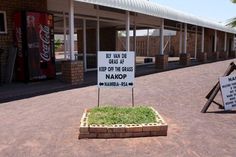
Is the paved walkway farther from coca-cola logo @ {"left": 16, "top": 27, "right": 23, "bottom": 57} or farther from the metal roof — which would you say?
the metal roof

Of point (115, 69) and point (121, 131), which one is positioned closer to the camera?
point (121, 131)

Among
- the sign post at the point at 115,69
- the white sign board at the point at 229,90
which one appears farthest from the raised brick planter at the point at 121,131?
the white sign board at the point at 229,90

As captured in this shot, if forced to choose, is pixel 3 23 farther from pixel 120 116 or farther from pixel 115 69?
pixel 120 116

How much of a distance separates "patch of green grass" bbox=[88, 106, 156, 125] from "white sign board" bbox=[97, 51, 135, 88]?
0.56m

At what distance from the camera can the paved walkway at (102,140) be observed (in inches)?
188

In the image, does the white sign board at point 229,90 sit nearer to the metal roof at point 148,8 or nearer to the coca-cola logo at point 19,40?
the metal roof at point 148,8

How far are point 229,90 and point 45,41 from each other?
6919mm

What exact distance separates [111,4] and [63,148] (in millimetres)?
8788

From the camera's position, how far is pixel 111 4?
12.7 m

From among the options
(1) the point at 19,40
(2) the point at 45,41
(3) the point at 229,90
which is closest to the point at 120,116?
(3) the point at 229,90

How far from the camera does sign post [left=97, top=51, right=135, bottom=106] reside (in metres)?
6.80

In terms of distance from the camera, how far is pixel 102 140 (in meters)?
5.27

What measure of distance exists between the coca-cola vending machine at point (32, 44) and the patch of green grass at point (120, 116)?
555 cm

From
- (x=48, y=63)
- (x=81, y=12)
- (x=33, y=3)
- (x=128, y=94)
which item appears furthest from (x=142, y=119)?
(x=81, y=12)
